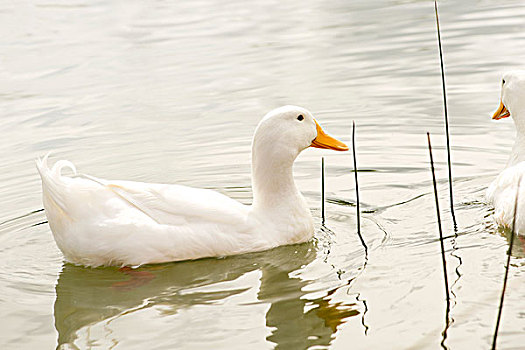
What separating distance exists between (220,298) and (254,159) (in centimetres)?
135

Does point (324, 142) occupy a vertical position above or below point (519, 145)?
above

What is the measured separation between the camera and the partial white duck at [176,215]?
21.1 ft

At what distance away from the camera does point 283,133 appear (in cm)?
678

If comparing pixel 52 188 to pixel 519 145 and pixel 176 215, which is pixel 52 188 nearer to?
pixel 176 215

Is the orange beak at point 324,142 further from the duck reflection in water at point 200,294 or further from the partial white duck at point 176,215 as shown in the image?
the duck reflection in water at point 200,294

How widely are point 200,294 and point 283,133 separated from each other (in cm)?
144

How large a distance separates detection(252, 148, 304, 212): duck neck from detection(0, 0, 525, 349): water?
0.38 meters

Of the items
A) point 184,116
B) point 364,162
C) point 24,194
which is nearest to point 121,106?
point 184,116

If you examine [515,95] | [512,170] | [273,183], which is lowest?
[512,170]

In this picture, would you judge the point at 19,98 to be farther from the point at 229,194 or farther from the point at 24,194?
the point at 229,194

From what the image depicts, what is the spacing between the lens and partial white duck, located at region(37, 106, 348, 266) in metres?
6.42

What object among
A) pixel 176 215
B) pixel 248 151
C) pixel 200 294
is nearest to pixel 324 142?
pixel 176 215

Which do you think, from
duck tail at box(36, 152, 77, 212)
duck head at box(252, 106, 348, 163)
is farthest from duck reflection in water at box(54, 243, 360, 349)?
duck head at box(252, 106, 348, 163)

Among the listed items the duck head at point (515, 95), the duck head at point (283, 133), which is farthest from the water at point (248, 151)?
the duck head at point (283, 133)
